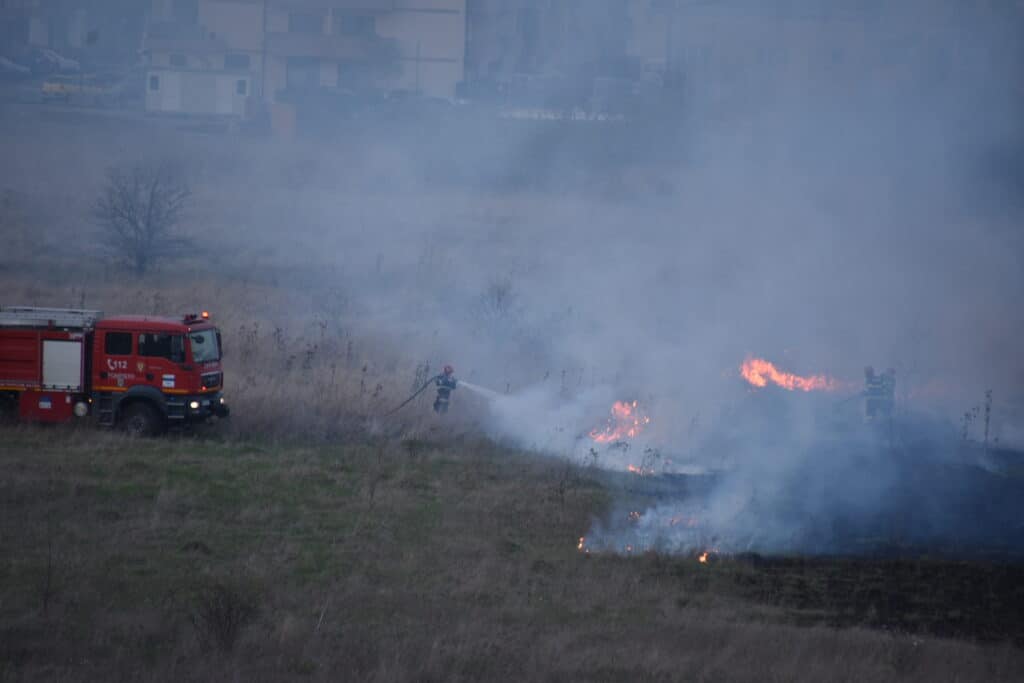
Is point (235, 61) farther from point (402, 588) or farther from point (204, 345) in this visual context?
point (402, 588)

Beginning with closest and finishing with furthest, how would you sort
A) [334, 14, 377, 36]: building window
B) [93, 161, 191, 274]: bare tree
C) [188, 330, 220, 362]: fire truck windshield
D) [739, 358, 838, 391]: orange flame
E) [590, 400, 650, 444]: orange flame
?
[188, 330, 220, 362]: fire truck windshield
[590, 400, 650, 444]: orange flame
[739, 358, 838, 391]: orange flame
[93, 161, 191, 274]: bare tree
[334, 14, 377, 36]: building window

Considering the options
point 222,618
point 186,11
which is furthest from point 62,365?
point 186,11

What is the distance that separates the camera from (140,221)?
21141 mm

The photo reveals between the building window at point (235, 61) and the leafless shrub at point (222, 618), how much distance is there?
1192 inches

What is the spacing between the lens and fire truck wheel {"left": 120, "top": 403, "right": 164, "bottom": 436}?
448 inches

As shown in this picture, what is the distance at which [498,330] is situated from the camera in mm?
15812

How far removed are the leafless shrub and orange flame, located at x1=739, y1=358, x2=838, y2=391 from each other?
28.1 feet

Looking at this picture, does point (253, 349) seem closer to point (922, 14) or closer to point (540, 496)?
point (540, 496)

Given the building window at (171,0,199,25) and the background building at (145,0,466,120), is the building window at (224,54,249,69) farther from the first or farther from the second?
the building window at (171,0,199,25)

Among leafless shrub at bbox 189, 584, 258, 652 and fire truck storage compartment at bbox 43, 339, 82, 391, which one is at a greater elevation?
fire truck storage compartment at bbox 43, 339, 82, 391

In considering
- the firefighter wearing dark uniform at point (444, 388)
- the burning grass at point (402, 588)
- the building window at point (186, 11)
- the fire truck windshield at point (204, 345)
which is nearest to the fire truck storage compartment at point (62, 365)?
the burning grass at point (402, 588)

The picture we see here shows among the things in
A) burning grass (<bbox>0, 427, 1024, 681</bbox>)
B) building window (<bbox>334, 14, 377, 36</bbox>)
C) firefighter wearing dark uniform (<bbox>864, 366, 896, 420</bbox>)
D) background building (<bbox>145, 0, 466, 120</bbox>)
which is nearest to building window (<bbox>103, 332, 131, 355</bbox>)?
burning grass (<bbox>0, 427, 1024, 681</bbox>)

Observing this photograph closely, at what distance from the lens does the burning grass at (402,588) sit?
567 cm

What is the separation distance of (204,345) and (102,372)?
3.34 ft
